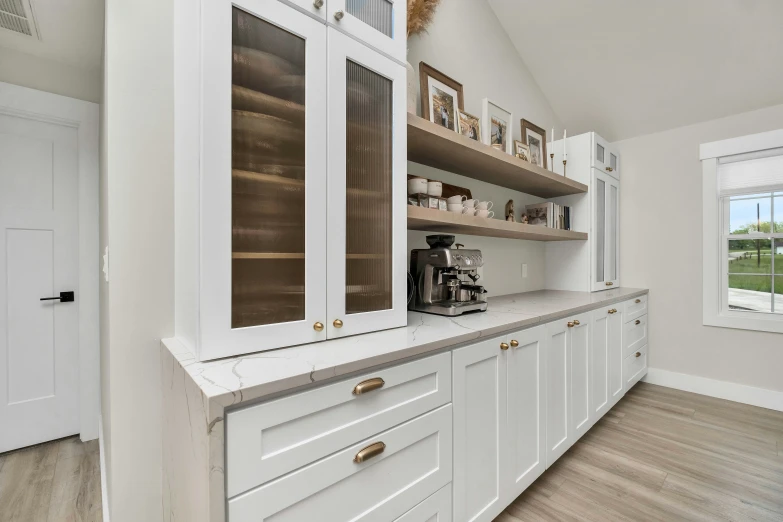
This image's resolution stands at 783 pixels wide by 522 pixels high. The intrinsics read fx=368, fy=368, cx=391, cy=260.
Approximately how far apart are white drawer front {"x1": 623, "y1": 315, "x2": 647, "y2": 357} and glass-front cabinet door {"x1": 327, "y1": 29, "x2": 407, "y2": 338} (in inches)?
87.1

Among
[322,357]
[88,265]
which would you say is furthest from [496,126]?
[88,265]

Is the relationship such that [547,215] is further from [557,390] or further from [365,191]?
[365,191]

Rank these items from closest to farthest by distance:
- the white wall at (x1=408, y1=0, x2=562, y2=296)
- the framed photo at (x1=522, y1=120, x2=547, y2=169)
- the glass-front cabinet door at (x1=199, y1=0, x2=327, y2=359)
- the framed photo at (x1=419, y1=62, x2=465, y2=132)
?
the glass-front cabinet door at (x1=199, y1=0, x2=327, y2=359) < the framed photo at (x1=419, y1=62, x2=465, y2=132) < the white wall at (x1=408, y1=0, x2=562, y2=296) < the framed photo at (x1=522, y1=120, x2=547, y2=169)

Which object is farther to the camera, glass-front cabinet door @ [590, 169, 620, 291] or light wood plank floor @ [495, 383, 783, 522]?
glass-front cabinet door @ [590, 169, 620, 291]

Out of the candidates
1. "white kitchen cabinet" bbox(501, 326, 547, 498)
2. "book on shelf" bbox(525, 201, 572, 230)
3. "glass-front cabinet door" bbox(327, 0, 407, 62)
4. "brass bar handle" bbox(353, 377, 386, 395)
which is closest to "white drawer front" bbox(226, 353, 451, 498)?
"brass bar handle" bbox(353, 377, 386, 395)

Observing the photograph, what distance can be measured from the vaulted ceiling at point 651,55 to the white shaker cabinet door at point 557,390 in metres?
2.32

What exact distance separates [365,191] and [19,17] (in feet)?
5.93

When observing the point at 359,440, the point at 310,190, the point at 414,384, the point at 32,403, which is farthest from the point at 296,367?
the point at 32,403

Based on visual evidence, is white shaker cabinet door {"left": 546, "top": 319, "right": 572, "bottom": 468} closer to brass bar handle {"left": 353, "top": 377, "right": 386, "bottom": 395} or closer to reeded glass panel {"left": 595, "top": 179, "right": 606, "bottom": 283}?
brass bar handle {"left": 353, "top": 377, "right": 386, "bottom": 395}

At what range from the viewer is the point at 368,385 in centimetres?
103

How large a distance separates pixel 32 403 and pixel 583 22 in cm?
456

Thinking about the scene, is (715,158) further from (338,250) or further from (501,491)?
(338,250)

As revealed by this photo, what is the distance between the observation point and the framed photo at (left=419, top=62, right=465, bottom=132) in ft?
6.37

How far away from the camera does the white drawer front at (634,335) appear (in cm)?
282
